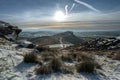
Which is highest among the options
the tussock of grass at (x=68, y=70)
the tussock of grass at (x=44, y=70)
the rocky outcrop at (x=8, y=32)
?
the rocky outcrop at (x=8, y=32)

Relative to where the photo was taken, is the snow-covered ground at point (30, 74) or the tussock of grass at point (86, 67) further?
the tussock of grass at point (86, 67)

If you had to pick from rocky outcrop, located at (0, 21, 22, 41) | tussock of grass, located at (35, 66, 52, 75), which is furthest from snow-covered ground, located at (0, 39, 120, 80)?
rocky outcrop, located at (0, 21, 22, 41)

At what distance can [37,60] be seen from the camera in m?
9.36

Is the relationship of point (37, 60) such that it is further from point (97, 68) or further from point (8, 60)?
point (97, 68)

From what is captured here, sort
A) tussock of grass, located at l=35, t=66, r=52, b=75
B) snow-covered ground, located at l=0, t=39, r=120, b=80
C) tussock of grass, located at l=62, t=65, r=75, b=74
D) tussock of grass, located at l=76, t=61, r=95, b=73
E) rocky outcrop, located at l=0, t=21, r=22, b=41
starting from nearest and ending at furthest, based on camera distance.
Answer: snow-covered ground, located at l=0, t=39, r=120, b=80 < tussock of grass, located at l=35, t=66, r=52, b=75 < tussock of grass, located at l=62, t=65, r=75, b=74 < tussock of grass, located at l=76, t=61, r=95, b=73 < rocky outcrop, located at l=0, t=21, r=22, b=41

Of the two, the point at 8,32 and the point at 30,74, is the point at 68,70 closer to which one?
the point at 30,74

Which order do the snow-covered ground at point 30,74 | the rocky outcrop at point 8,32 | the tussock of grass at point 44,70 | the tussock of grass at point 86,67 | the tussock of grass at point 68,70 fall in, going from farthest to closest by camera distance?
the rocky outcrop at point 8,32 < the tussock of grass at point 86,67 < the tussock of grass at point 68,70 < the tussock of grass at point 44,70 < the snow-covered ground at point 30,74

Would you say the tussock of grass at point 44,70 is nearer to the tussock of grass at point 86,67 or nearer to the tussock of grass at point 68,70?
the tussock of grass at point 68,70

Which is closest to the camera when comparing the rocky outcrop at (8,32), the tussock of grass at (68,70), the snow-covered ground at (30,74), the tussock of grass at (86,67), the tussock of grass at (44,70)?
the snow-covered ground at (30,74)

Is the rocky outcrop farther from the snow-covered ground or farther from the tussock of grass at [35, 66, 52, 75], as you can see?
the tussock of grass at [35, 66, 52, 75]

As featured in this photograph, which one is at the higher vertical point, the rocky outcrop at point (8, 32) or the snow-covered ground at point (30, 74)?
the rocky outcrop at point (8, 32)

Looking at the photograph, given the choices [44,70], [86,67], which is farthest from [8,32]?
[86,67]

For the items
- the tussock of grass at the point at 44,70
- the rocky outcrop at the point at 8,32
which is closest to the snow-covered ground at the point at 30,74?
the tussock of grass at the point at 44,70

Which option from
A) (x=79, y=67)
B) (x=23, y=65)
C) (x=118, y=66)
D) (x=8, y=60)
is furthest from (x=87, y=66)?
(x=8, y=60)
